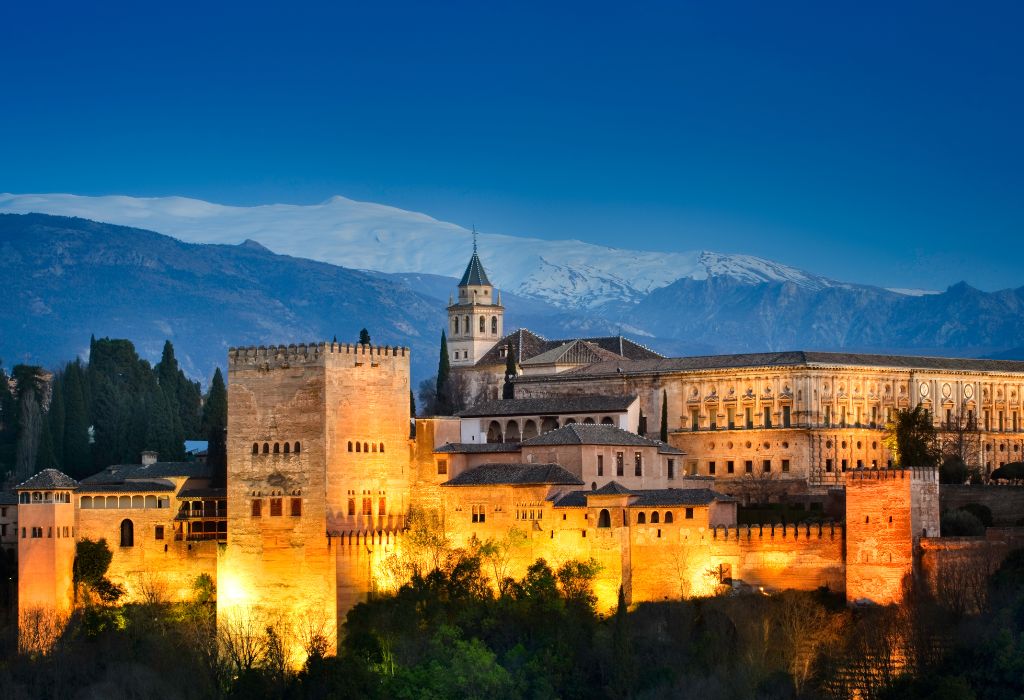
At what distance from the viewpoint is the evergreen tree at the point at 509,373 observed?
282 feet

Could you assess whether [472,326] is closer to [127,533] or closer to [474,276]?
[474,276]

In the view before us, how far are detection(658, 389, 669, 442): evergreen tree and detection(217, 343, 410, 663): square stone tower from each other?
19.8 m

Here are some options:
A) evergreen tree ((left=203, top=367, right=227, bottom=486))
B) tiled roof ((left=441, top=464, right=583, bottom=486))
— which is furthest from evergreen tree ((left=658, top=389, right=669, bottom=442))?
evergreen tree ((left=203, top=367, right=227, bottom=486))

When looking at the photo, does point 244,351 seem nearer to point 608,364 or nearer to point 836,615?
point 836,615

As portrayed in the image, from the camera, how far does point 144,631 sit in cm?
5934

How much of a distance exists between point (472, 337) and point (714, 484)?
113 feet

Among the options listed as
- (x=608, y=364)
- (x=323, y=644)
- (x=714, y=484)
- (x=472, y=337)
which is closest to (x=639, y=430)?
(x=714, y=484)

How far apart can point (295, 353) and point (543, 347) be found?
3803 cm

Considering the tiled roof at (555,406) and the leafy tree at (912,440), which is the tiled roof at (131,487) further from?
the leafy tree at (912,440)

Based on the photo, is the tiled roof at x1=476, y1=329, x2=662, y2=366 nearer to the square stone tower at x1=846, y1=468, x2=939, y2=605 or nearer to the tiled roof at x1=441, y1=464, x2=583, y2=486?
the tiled roof at x1=441, y1=464, x2=583, y2=486

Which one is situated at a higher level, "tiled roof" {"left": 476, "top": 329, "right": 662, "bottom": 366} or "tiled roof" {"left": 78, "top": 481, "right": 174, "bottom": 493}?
"tiled roof" {"left": 476, "top": 329, "right": 662, "bottom": 366}

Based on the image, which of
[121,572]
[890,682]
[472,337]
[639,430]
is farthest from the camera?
[472,337]

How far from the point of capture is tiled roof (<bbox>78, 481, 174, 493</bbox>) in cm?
6297

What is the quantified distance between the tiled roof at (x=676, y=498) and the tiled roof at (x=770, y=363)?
2343cm
